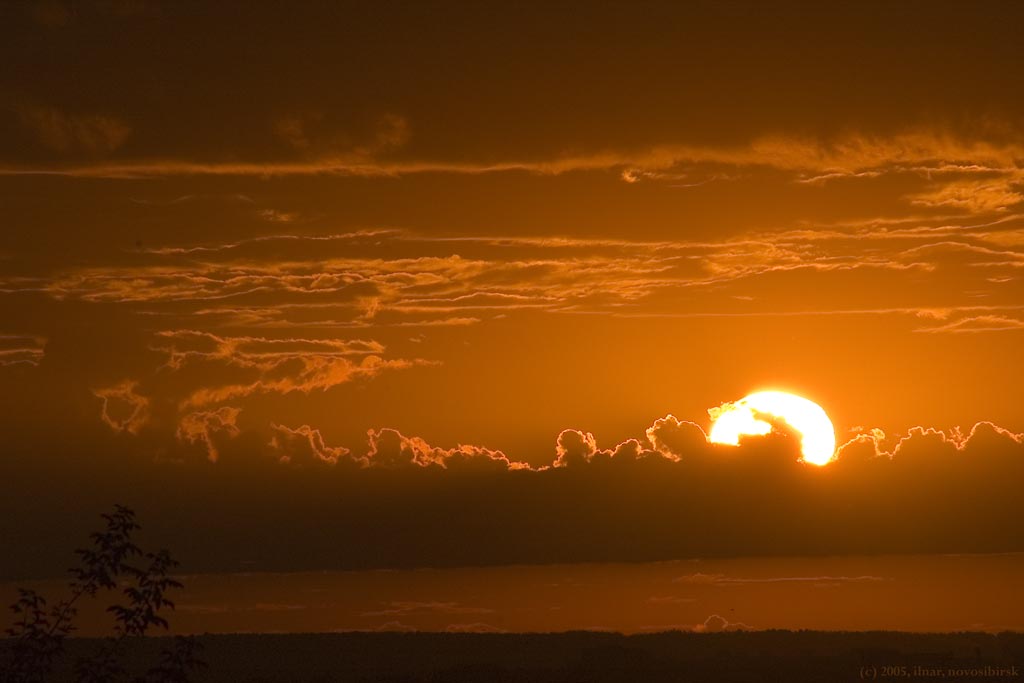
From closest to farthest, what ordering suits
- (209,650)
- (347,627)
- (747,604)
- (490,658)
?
(490,658) < (209,650) < (347,627) < (747,604)

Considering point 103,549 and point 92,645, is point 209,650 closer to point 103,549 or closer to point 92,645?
point 92,645

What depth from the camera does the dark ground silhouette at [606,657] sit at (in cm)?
7212

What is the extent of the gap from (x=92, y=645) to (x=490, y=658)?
129ft

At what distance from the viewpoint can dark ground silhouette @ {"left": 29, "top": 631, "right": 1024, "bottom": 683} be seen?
72125mm

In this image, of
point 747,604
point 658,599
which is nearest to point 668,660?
point 747,604

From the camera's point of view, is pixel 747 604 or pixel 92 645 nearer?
pixel 92 645

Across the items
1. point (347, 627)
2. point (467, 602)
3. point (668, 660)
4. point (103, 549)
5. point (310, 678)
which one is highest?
point (467, 602)

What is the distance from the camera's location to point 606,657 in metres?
80.7

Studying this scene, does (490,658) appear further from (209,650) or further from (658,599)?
(658,599)

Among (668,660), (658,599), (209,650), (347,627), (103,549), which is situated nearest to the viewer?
(103,549)

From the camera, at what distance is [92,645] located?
4144 inches

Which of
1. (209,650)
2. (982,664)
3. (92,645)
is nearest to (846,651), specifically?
(982,664)

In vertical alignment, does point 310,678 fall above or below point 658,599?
below

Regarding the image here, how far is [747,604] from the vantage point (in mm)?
175000
